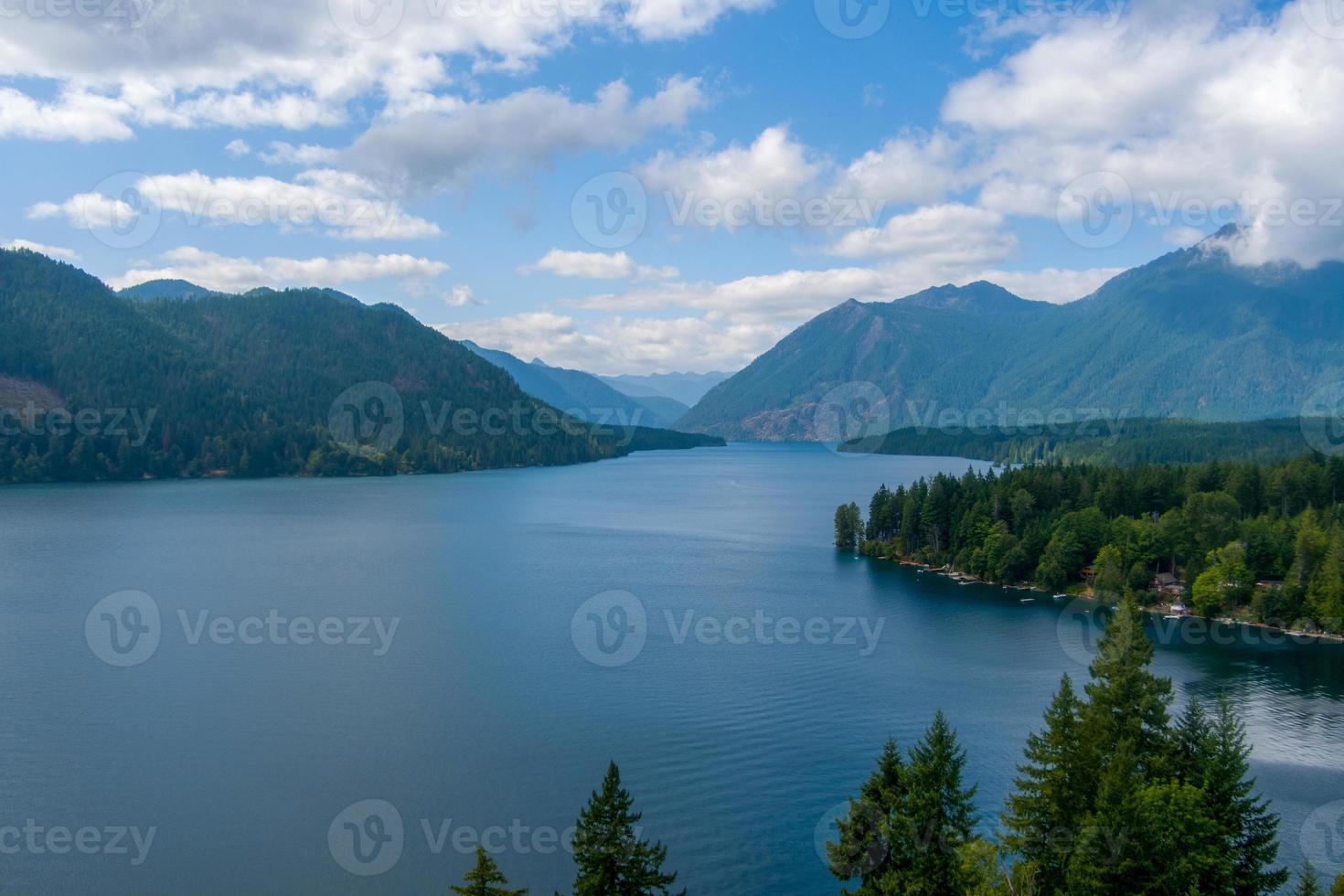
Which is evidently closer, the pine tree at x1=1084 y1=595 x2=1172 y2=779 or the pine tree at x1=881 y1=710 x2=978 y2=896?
the pine tree at x1=881 y1=710 x2=978 y2=896

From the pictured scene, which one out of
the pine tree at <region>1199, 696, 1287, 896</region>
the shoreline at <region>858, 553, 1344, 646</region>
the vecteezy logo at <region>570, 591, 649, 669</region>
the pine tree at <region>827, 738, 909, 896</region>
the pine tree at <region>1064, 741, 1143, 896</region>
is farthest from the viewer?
the shoreline at <region>858, 553, 1344, 646</region>

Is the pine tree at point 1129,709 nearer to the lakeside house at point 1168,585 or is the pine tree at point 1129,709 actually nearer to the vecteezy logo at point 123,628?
the vecteezy logo at point 123,628

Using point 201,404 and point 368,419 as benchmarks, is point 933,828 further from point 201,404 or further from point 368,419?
point 368,419

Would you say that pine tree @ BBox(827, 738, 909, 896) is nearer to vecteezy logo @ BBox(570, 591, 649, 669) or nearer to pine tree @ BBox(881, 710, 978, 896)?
pine tree @ BBox(881, 710, 978, 896)

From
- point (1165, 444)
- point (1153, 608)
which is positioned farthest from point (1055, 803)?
point (1165, 444)

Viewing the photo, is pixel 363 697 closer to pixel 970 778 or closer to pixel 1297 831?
pixel 970 778

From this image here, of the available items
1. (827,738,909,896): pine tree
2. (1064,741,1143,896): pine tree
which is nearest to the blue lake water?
(827,738,909,896): pine tree

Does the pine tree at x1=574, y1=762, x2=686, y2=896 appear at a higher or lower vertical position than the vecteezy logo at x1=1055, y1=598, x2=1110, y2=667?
higher
